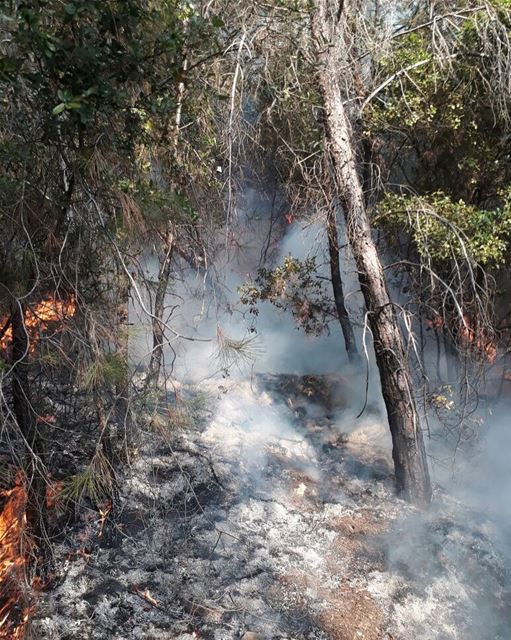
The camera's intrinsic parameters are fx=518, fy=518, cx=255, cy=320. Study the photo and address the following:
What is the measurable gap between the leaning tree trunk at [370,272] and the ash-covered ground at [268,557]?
74 cm

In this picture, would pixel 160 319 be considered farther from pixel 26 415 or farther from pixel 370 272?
pixel 370 272

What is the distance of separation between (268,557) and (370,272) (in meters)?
3.08

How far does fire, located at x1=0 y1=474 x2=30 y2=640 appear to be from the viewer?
363 centimetres

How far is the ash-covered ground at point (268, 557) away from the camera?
4.31 meters

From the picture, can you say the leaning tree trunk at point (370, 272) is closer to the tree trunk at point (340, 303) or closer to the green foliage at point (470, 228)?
the green foliage at point (470, 228)

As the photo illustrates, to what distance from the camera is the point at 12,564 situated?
3.63 metres

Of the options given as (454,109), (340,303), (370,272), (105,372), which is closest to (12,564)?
(105,372)

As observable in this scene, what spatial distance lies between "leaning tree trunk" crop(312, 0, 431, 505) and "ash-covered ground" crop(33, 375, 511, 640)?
0.74 m

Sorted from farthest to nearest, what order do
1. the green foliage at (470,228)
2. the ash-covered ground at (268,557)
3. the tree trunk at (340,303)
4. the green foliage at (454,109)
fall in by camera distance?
the tree trunk at (340,303) < the green foliage at (470,228) < the green foliage at (454,109) < the ash-covered ground at (268,557)

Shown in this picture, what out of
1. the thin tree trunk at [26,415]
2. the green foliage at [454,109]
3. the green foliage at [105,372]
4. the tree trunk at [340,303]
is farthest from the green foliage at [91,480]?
the green foliage at [454,109]

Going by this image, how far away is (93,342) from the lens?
12.0ft

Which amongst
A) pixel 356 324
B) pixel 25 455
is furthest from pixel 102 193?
pixel 356 324

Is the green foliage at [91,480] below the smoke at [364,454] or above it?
below

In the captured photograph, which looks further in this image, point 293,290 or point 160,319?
point 293,290
